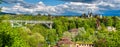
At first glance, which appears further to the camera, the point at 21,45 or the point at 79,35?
the point at 79,35

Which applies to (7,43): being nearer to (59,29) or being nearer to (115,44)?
(115,44)

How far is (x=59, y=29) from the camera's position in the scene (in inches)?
5084

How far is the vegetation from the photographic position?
35594mm

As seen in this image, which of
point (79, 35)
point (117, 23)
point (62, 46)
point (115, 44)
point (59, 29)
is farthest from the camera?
point (117, 23)

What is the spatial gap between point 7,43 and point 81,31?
84276mm

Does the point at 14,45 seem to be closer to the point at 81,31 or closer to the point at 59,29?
the point at 81,31

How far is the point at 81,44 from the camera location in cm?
10025

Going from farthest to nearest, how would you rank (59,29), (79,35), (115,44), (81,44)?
(59,29) → (79,35) → (81,44) → (115,44)

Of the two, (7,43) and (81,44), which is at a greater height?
(7,43)

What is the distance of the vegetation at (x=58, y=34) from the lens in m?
35.6

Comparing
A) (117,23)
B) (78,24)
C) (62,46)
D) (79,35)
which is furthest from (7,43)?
(117,23)

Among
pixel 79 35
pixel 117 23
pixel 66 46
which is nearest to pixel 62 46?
pixel 66 46

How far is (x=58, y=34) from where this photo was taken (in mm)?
123375

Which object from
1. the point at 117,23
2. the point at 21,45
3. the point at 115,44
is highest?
the point at 21,45
